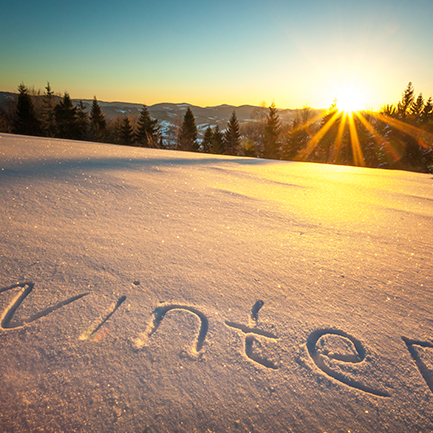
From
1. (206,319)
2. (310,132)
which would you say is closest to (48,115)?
(310,132)

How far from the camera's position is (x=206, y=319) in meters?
0.86

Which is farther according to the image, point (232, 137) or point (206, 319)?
point (232, 137)

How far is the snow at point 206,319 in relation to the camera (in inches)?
24.1

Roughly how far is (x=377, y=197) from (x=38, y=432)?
115 inches

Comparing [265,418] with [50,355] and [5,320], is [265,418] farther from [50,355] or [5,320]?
[5,320]

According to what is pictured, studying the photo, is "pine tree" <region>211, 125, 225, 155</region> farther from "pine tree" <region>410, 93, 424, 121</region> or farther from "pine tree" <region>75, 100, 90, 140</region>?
"pine tree" <region>410, 93, 424, 121</region>

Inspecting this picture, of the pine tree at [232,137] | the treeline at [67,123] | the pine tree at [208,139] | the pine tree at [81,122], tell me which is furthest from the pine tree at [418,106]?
the pine tree at [81,122]

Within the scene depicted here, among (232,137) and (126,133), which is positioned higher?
(126,133)

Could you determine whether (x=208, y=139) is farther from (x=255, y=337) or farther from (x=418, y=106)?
(x=255, y=337)

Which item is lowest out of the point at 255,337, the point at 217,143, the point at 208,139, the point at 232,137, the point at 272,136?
the point at 255,337

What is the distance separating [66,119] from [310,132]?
26.7 m

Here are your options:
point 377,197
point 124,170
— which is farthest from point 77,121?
point 377,197

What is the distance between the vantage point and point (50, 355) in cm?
71

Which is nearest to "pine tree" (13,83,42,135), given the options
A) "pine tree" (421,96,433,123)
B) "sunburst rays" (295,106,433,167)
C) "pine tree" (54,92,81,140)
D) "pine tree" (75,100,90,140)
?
"pine tree" (54,92,81,140)
